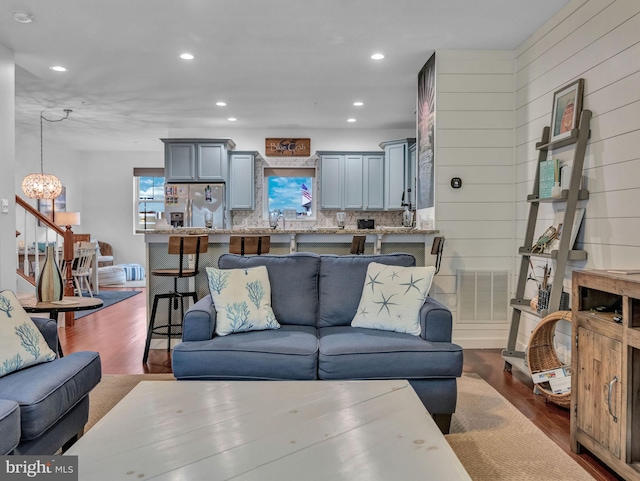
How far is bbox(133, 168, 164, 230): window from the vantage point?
35.3 feet

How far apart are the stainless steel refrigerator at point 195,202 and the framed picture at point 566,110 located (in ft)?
18.0

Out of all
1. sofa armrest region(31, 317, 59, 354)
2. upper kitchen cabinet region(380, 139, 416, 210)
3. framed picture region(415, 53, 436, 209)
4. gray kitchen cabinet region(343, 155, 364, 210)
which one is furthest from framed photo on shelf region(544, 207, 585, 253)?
gray kitchen cabinet region(343, 155, 364, 210)

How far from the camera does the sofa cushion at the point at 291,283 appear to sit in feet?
10.8

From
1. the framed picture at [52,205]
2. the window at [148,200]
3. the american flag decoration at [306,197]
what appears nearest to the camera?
the american flag decoration at [306,197]

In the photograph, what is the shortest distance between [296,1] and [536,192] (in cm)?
237

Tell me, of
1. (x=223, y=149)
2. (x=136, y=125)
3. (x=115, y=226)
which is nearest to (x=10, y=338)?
(x=223, y=149)

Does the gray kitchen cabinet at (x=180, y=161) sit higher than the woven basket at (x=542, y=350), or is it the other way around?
the gray kitchen cabinet at (x=180, y=161)

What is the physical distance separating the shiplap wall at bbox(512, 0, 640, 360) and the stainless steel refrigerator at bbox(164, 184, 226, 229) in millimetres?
5274

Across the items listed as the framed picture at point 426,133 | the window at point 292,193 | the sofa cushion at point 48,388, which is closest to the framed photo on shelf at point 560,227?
the framed picture at point 426,133

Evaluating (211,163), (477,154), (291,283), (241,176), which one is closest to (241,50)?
(477,154)

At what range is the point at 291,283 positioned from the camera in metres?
3.33

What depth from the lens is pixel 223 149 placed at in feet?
26.0

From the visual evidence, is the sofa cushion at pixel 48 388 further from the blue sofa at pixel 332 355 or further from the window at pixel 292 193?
the window at pixel 292 193

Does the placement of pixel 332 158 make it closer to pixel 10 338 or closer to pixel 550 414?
pixel 550 414
